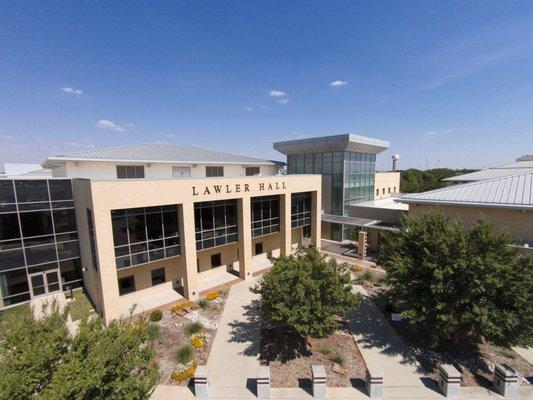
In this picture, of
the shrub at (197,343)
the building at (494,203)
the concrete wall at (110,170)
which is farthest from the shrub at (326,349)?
the concrete wall at (110,170)

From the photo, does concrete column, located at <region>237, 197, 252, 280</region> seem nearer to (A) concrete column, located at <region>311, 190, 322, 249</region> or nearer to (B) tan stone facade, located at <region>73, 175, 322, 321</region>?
(B) tan stone facade, located at <region>73, 175, 322, 321</region>

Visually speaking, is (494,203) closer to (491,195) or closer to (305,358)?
(491,195)

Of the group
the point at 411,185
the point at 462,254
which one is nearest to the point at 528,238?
the point at 462,254

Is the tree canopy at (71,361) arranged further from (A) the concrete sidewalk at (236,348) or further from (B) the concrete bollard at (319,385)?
(B) the concrete bollard at (319,385)

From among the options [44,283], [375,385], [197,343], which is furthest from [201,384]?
[44,283]

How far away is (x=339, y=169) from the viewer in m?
35.2

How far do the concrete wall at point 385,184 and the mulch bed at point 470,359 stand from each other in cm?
3069

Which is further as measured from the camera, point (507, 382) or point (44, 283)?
point (44, 283)

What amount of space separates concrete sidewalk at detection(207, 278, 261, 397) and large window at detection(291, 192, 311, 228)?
37.0ft

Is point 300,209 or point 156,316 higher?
point 300,209

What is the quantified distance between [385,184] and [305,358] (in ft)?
132

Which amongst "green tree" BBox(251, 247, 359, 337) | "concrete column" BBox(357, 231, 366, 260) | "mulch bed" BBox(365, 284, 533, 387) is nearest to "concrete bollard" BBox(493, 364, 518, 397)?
"mulch bed" BBox(365, 284, 533, 387)

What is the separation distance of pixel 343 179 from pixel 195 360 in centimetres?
2746

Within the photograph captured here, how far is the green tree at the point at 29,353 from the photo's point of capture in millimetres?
7309
